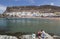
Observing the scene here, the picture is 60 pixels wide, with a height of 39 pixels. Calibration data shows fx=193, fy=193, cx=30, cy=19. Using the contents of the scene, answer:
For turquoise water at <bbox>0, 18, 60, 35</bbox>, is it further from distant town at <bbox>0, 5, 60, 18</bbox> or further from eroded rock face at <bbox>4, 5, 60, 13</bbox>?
eroded rock face at <bbox>4, 5, 60, 13</bbox>

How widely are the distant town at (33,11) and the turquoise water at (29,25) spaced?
38 cm

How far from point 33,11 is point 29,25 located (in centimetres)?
112

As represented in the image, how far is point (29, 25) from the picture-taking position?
14875 mm

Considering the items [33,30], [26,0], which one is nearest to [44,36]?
[33,30]

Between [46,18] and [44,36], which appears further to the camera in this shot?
[46,18]

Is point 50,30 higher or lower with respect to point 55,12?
lower

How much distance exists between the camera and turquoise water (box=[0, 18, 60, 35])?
14.3 meters

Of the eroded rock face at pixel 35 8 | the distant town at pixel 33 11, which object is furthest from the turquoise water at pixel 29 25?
the eroded rock face at pixel 35 8

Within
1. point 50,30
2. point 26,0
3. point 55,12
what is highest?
point 26,0

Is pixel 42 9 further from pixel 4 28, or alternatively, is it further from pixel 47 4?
pixel 4 28

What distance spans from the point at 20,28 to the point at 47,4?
2.72m

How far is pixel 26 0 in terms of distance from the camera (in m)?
14.5

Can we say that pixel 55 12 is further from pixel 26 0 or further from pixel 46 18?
pixel 26 0

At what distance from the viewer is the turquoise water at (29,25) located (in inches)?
565
